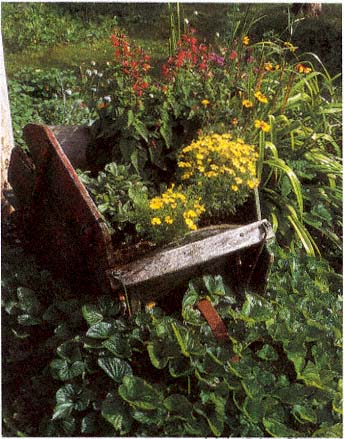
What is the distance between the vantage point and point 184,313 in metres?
2.81

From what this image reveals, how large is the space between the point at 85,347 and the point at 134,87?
62.2 inches

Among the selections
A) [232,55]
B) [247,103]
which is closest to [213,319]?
[247,103]

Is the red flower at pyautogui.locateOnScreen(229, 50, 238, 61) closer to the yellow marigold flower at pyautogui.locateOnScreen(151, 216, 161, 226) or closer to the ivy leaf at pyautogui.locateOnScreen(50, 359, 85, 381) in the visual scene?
the yellow marigold flower at pyautogui.locateOnScreen(151, 216, 161, 226)

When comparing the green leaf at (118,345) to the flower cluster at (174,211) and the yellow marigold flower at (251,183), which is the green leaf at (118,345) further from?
the yellow marigold flower at (251,183)

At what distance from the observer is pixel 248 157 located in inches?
134

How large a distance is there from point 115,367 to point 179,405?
1.14ft

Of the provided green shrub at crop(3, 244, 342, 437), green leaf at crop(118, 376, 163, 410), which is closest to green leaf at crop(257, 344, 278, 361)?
green shrub at crop(3, 244, 342, 437)

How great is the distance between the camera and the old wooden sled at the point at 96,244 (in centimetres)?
270

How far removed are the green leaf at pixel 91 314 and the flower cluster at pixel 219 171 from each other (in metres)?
0.90

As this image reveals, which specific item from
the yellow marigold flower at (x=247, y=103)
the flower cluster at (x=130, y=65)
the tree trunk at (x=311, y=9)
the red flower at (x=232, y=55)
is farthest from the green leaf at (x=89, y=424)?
the tree trunk at (x=311, y=9)

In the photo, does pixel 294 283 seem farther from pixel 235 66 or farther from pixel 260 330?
pixel 235 66

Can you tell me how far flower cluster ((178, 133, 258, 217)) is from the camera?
3.19m

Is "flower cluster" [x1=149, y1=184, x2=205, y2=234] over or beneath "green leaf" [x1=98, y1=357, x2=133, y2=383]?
over

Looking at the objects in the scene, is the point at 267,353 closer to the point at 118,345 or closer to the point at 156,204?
the point at 118,345
